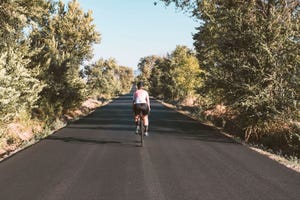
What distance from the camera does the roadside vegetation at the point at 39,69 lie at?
12.1 m

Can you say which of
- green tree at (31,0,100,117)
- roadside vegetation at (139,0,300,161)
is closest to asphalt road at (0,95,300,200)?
roadside vegetation at (139,0,300,161)

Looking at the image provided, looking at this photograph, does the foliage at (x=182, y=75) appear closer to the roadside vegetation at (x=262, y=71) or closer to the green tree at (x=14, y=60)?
the roadside vegetation at (x=262, y=71)

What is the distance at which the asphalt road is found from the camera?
21.0 feet

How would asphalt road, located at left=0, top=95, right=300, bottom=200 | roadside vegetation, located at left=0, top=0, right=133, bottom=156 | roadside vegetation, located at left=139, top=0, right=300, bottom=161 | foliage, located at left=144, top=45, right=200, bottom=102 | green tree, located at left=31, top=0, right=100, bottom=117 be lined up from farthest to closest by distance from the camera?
foliage, located at left=144, top=45, right=200, bottom=102 < green tree, located at left=31, top=0, right=100, bottom=117 < roadside vegetation, located at left=139, top=0, right=300, bottom=161 < roadside vegetation, located at left=0, top=0, right=133, bottom=156 < asphalt road, located at left=0, top=95, right=300, bottom=200

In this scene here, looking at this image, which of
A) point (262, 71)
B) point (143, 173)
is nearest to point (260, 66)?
point (262, 71)

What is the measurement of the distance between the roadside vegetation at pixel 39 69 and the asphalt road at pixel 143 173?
2213mm

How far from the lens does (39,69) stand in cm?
1850

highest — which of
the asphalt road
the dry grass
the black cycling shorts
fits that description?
the black cycling shorts

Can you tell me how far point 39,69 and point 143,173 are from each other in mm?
12497

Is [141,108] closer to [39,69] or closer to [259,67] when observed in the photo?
[259,67]

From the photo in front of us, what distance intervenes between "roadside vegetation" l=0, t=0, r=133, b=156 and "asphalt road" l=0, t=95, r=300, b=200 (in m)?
2.21

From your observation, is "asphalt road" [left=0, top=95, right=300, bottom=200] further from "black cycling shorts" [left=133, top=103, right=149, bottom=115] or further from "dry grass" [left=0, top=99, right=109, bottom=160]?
"dry grass" [left=0, top=99, right=109, bottom=160]

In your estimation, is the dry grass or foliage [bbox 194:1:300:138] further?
foliage [bbox 194:1:300:138]

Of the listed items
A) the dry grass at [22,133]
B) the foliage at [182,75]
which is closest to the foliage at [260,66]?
the dry grass at [22,133]
